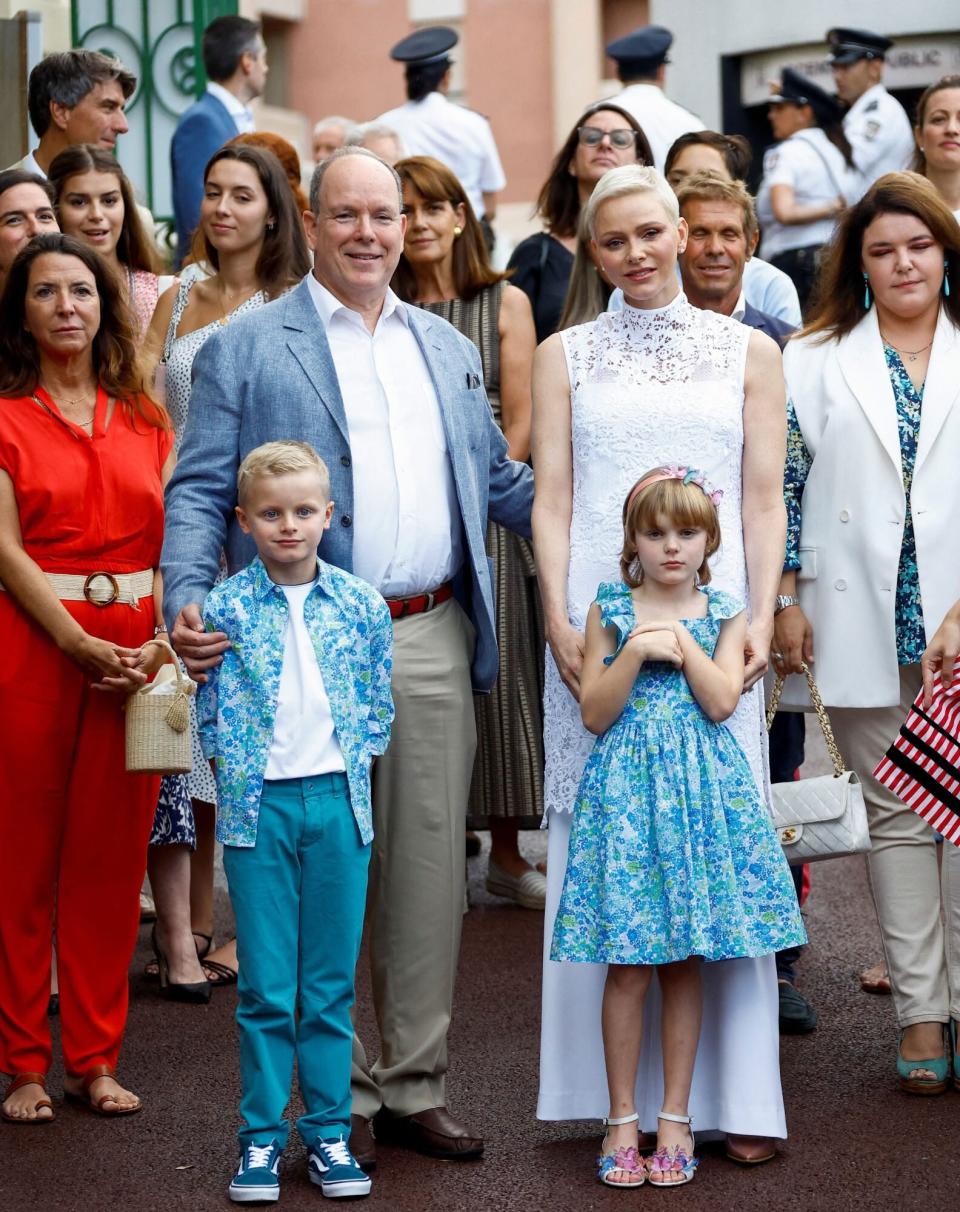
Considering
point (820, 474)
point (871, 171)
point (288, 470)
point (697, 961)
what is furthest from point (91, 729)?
point (871, 171)

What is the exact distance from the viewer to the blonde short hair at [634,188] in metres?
4.79

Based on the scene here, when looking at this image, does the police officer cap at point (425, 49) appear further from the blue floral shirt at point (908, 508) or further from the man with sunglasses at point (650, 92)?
the blue floral shirt at point (908, 508)

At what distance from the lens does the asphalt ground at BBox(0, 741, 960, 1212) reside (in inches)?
180

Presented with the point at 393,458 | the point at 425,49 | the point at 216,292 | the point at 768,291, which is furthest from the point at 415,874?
the point at 425,49

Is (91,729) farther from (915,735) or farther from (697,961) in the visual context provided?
(915,735)

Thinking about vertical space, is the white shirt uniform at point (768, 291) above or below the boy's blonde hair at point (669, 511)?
above

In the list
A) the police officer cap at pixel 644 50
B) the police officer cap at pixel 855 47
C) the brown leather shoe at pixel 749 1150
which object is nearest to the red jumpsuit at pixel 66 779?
the brown leather shoe at pixel 749 1150

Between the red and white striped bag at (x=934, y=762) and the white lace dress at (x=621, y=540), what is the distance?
0.53m

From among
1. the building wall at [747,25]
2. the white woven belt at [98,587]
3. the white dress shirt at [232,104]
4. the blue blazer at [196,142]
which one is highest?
the building wall at [747,25]

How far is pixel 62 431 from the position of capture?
17.3ft

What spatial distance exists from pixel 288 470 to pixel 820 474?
159 centimetres

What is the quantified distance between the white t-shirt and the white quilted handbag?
111 centimetres

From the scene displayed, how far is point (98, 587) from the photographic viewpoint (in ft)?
17.4

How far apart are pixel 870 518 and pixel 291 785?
1.73m
